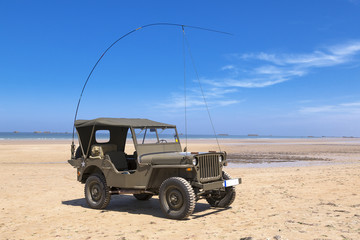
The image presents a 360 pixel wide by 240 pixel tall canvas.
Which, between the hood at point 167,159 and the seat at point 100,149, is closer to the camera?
the hood at point 167,159

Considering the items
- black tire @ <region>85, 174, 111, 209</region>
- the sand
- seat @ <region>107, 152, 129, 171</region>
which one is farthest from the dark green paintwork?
the sand

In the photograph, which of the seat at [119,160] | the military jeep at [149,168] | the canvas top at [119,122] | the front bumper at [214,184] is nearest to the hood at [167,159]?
the military jeep at [149,168]

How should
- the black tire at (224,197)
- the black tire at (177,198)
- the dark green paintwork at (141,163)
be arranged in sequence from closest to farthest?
the black tire at (177,198) → the dark green paintwork at (141,163) → the black tire at (224,197)

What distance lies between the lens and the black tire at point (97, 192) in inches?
325

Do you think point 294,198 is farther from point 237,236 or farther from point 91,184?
point 91,184

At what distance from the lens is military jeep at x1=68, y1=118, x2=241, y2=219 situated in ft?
23.1

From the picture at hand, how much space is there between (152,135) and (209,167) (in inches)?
70.3

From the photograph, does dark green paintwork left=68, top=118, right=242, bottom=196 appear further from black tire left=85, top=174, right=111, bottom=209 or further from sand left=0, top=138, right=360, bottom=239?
sand left=0, top=138, right=360, bottom=239

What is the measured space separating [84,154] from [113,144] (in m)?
0.82

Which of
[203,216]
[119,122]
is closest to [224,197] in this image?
[203,216]

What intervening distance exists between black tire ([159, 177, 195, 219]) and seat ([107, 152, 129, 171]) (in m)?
2.01

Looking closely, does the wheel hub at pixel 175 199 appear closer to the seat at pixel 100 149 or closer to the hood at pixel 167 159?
the hood at pixel 167 159

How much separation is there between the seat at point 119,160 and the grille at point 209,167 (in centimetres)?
261

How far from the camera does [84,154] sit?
346 inches
